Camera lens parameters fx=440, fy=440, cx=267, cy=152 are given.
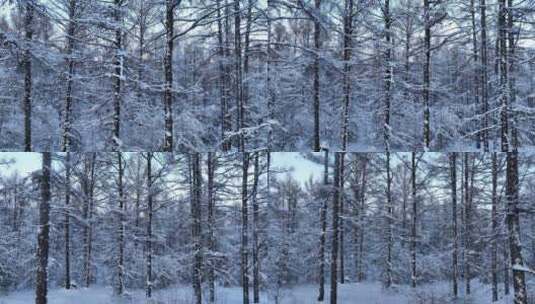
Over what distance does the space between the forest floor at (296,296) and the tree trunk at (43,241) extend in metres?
0.10

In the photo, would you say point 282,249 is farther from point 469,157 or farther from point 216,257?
point 469,157

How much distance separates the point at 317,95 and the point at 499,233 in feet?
11.3

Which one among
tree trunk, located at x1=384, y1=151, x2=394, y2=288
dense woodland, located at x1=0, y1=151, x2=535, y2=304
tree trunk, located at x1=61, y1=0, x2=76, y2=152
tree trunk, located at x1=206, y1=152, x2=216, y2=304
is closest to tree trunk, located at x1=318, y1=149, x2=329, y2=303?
dense woodland, located at x1=0, y1=151, x2=535, y2=304

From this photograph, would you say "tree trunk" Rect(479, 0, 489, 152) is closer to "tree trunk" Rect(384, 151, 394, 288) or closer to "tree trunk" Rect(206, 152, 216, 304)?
"tree trunk" Rect(384, 151, 394, 288)

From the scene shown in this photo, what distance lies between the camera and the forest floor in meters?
4.91

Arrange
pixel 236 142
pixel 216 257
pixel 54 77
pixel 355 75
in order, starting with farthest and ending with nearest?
pixel 54 77 → pixel 355 75 → pixel 236 142 → pixel 216 257

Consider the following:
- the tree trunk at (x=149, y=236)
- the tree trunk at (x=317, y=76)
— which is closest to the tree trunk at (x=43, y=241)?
the tree trunk at (x=149, y=236)

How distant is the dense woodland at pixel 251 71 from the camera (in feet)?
23.0

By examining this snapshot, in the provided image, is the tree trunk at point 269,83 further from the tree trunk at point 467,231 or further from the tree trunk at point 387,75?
the tree trunk at point 467,231

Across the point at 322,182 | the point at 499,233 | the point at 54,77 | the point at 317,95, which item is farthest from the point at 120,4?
the point at 499,233

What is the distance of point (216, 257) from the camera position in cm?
521

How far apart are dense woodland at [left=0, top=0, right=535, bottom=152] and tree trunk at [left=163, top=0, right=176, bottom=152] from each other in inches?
0.6

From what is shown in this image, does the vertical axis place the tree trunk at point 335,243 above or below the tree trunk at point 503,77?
below

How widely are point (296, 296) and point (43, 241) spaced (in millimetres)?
2973
